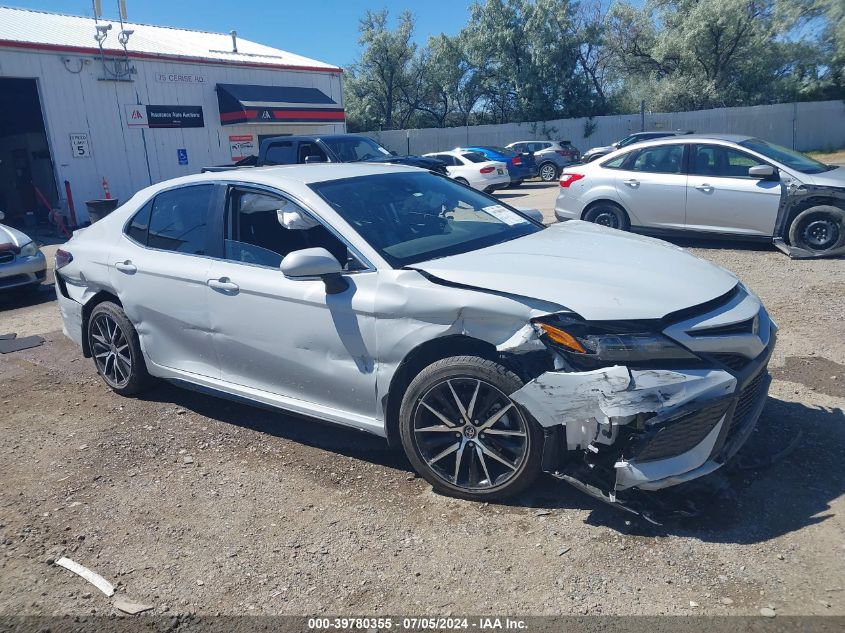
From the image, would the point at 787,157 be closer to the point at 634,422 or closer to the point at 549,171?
the point at 634,422

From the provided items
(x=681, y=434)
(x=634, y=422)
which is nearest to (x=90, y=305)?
(x=634, y=422)

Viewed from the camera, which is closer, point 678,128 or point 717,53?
point 678,128

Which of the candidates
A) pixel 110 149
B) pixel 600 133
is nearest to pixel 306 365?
pixel 110 149

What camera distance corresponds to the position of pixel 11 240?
905cm

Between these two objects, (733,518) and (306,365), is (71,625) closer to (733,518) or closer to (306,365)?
(306,365)

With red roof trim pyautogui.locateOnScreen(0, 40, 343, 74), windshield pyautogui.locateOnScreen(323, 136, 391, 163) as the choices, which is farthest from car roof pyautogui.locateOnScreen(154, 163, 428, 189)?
red roof trim pyautogui.locateOnScreen(0, 40, 343, 74)

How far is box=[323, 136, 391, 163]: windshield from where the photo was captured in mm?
13664

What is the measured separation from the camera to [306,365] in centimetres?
388

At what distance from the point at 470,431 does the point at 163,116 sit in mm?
19924

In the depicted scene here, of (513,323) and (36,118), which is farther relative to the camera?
(36,118)

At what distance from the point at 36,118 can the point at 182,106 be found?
467 cm

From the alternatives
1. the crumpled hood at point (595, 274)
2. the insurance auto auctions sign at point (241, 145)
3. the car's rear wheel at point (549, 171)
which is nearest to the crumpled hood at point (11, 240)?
the crumpled hood at point (595, 274)

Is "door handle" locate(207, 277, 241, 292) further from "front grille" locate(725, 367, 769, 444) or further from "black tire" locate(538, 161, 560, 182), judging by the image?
Result: "black tire" locate(538, 161, 560, 182)

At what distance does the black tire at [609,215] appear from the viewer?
971 cm
